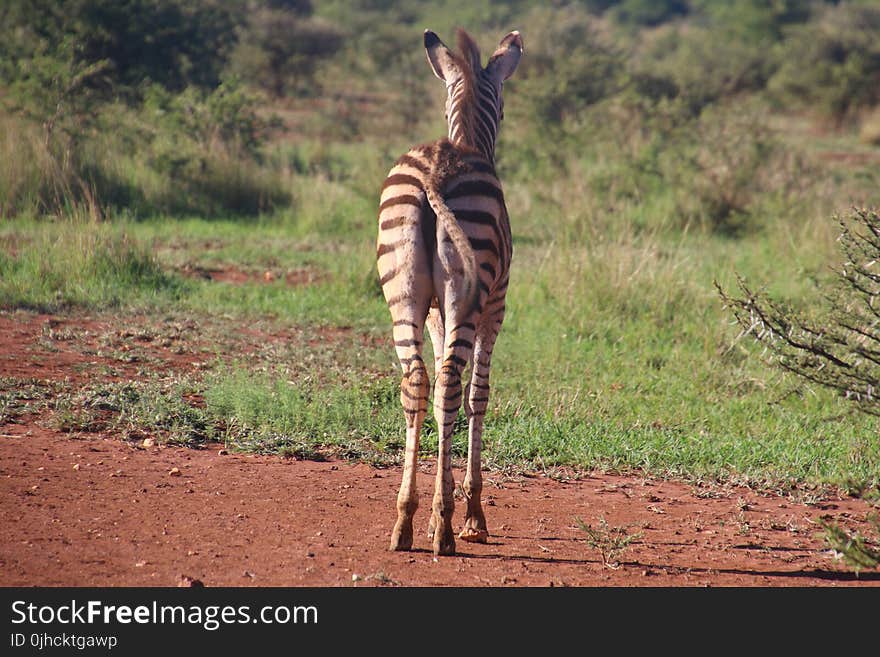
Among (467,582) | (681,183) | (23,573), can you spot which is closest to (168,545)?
(23,573)

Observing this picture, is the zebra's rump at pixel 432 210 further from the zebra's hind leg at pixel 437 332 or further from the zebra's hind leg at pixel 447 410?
the zebra's hind leg at pixel 437 332

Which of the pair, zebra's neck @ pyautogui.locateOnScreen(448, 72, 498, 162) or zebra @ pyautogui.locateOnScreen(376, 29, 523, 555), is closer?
zebra @ pyautogui.locateOnScreen(376, 29, 523, 555)

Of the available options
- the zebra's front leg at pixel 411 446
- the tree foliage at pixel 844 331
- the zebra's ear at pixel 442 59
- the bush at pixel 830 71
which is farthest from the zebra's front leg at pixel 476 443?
the bush at pixel 830 71

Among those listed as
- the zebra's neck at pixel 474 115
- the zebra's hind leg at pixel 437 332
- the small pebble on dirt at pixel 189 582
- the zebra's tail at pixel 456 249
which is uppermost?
the zebra's neck at pixel 474 115

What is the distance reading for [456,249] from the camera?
13.7ft

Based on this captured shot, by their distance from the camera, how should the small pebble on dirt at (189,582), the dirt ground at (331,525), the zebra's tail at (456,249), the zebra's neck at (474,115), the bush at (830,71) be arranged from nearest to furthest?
1. the small pebble on dirt at (189,582)
2. the dirt ground at (331,525)
3. the zebra's tail at (456,249)
4. the zebra's neck at (474,115)
5. the bush at (830,71)

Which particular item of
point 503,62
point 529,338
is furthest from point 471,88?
point 529,338

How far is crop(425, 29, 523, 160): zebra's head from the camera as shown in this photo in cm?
511

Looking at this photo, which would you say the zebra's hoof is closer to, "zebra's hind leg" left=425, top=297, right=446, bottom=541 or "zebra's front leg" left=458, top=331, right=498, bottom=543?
"zebra's front leg" left=458, top=331, right=498, bottom=543

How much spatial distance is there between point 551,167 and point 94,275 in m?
6.49

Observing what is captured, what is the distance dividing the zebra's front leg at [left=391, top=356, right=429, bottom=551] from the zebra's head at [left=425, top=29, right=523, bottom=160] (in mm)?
1241

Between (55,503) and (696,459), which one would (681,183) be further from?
(55,503)

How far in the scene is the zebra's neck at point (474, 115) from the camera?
16.5 feet

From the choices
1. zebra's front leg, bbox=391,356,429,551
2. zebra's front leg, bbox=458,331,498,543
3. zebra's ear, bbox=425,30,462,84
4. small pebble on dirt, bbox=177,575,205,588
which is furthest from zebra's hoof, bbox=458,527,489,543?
zebra's ear, bbox=425,30,462,84
